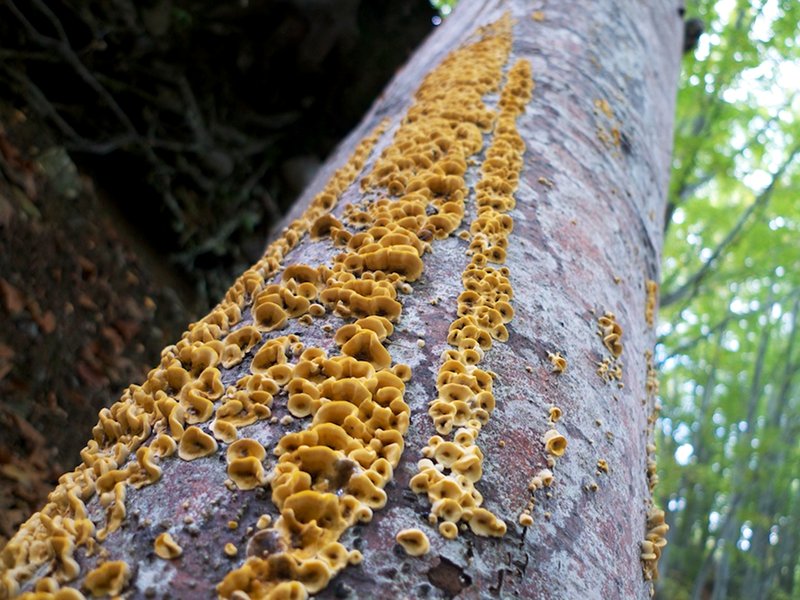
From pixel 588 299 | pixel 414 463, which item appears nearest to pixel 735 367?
pixel 588 299

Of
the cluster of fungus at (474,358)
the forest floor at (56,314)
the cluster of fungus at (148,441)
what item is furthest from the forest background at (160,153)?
the cluster of fungus at (474,358)

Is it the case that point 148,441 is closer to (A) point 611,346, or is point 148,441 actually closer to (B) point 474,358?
(B) point 474,358

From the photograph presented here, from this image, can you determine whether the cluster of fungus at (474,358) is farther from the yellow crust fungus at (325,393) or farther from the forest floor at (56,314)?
the forest floor at (56,314)

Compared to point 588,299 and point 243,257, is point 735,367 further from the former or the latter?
point 588,299

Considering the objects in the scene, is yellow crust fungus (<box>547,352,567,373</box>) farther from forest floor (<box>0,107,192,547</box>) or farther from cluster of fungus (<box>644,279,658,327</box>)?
forest floor (<box>0,107,192,547</box>)

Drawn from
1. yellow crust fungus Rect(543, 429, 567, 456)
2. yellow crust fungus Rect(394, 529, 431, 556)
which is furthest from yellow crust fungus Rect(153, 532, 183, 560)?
yellow crust fungus Rect(543, 429, 567, 456)

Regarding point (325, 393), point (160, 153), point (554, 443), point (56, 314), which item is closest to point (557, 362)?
point (554, 443)
